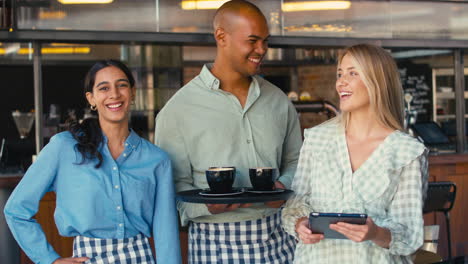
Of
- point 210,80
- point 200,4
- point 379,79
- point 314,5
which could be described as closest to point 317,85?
point 314,5

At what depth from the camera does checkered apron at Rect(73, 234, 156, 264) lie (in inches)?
86.0

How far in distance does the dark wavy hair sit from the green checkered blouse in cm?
64

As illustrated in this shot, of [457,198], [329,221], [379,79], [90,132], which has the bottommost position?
[457,198]

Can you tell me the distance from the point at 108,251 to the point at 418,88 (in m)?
5.70

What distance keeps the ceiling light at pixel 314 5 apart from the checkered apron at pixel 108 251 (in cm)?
392

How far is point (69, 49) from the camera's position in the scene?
8391 millimetres

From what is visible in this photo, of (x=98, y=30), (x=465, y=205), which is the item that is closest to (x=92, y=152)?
(x=98, y=30)

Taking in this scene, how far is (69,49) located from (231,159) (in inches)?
247

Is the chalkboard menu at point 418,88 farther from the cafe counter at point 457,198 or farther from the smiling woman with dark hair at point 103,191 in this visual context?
the smiling woman with dark hair at point 103,191

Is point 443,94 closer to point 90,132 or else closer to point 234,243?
point 234,243

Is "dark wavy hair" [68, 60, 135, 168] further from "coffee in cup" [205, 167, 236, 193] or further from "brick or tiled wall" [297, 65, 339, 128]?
"brick or tiled wall" [297, 65, 339, 128]

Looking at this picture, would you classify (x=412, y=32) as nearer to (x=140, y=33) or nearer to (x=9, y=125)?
(x=140, y=33)

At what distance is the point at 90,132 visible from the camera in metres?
2.28

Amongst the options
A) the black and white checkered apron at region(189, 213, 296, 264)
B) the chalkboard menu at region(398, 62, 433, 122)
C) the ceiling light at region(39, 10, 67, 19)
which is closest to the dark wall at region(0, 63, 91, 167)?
the ceiling light at region(39, 10, 67, 19)
